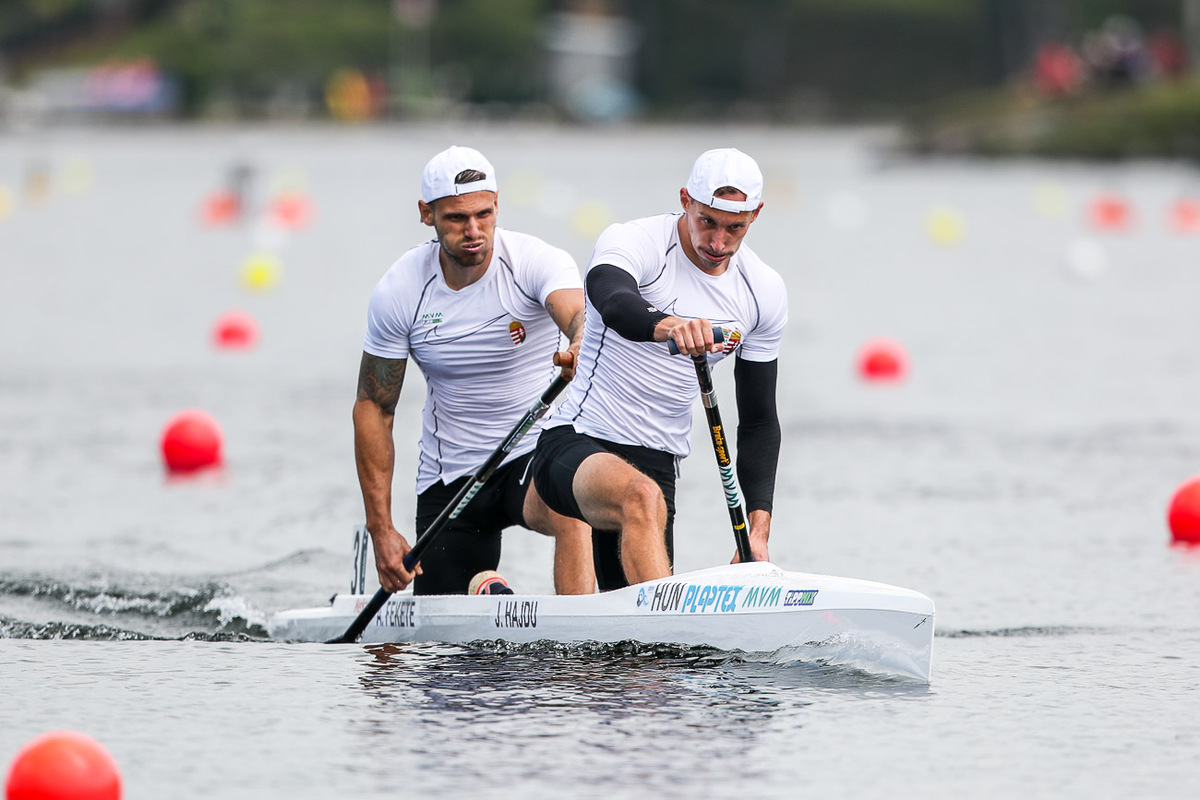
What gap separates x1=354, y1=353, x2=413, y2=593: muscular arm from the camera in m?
7.52

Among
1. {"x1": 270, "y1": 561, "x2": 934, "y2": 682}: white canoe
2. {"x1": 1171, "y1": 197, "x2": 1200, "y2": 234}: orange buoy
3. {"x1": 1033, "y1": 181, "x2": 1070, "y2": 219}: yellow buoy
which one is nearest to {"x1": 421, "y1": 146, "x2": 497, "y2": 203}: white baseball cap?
{"x1": 270, "y1": 561, "x2": 934, "y2": 682}: white canoe

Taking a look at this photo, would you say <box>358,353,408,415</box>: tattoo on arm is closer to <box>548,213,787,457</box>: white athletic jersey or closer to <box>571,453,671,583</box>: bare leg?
<box>548,213,787,457</box>: white athletic jersey

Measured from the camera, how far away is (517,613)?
7.65m

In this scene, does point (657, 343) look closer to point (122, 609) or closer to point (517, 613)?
point (517, 613)

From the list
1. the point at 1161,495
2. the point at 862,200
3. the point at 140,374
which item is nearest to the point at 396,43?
the point at 862,200

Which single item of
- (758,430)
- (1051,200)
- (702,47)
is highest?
(702,47)

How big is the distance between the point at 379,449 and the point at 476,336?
61 centimetres

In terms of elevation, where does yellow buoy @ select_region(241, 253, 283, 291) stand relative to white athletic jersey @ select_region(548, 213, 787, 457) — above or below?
above

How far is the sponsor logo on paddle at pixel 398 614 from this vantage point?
312 inches

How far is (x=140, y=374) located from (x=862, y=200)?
26.4 metres

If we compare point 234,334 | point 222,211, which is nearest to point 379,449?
point 234,334

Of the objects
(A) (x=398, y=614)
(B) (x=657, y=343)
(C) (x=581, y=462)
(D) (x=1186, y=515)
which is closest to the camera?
(C) (x=581, y=462)

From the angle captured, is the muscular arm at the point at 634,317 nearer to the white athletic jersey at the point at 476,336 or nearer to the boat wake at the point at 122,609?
the white athletic jersey at the point at 476,336

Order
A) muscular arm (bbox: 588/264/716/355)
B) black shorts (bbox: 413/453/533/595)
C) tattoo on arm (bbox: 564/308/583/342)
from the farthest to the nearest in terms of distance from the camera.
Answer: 1. black shorts (bbox: 413/453/533/595)
2. tattoo on arm (bbox: 564/308/583/342)
3. muscular arm (bbox: 588/264/716/355)
